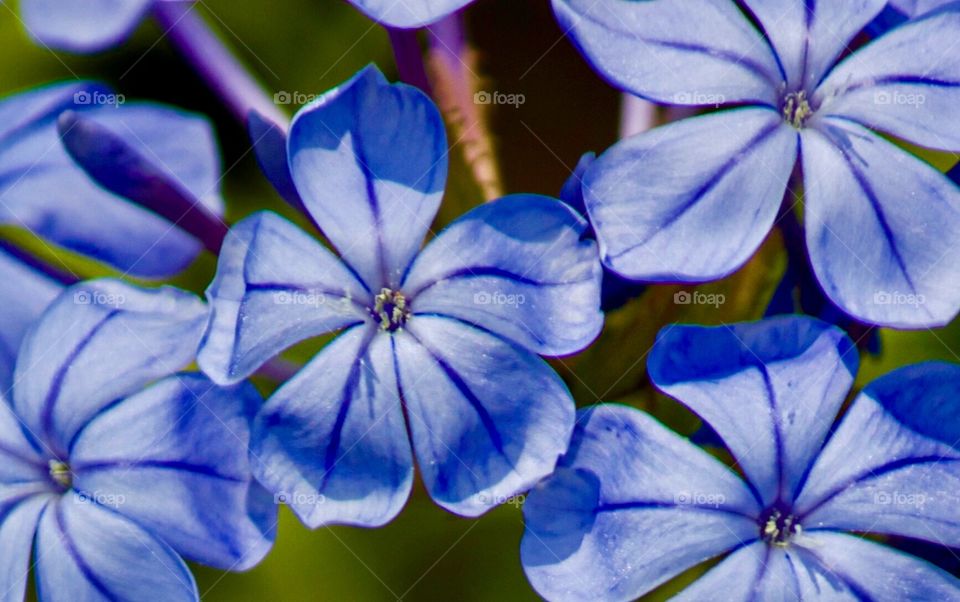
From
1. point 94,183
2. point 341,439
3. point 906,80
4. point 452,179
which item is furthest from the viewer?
point 452,179

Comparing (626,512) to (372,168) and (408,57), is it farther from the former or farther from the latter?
(408,57)

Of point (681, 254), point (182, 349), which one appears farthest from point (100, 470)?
point (681, 254)

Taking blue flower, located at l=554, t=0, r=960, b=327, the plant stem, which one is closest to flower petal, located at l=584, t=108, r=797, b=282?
blue flower, located at l=554, t=0, r=960, b=327

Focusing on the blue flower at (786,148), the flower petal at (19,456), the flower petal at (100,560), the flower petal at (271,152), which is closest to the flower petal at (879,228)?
the blue flower at (786,148)

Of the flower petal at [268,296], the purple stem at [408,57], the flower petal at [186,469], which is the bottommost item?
the flower petal at [186,469]

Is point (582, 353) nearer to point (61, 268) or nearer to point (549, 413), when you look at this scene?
point (549, 413)

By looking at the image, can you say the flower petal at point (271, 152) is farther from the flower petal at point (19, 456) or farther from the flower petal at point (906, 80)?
the flower petal at point (906, 80)

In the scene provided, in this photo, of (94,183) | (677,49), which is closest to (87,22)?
(94,183)
